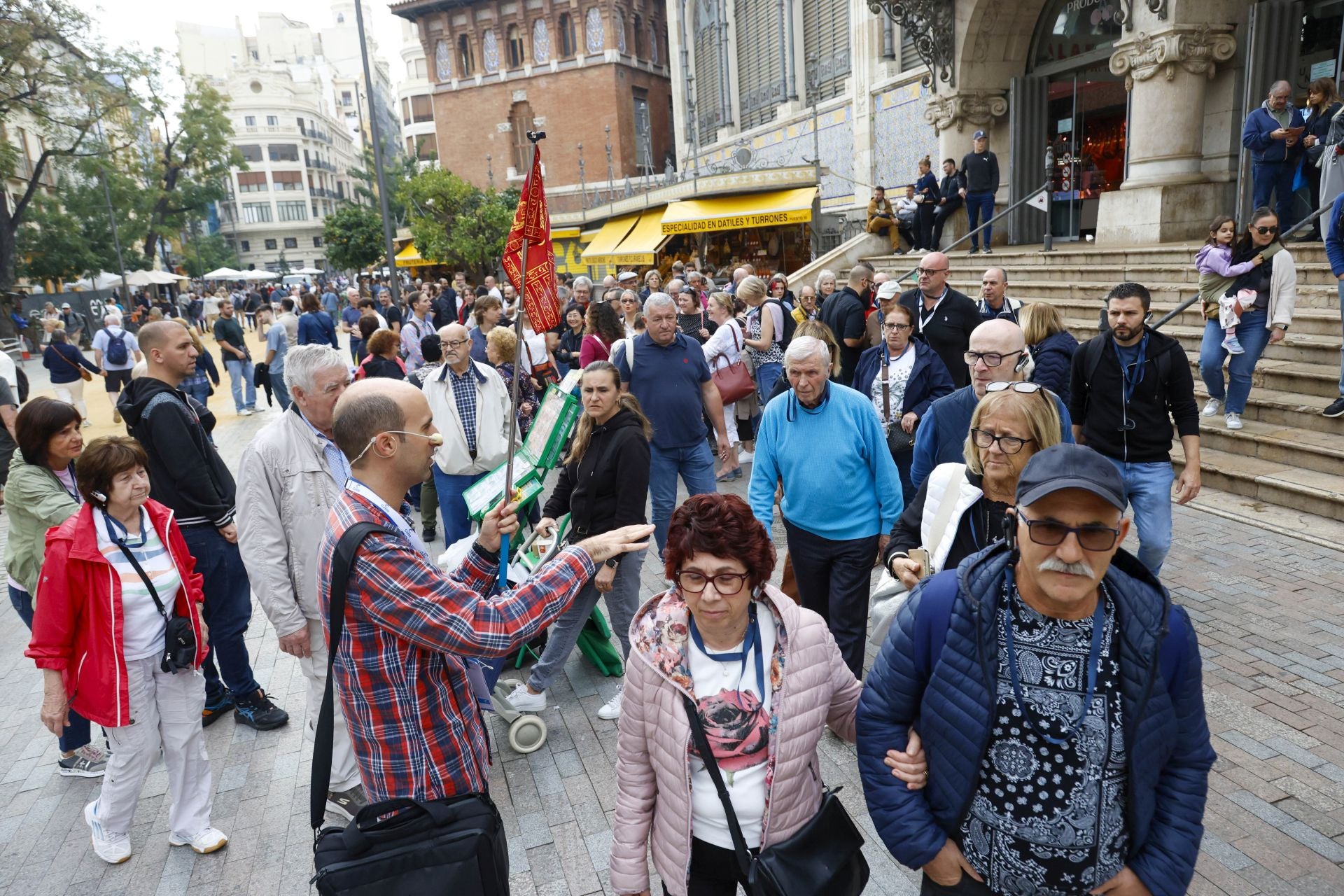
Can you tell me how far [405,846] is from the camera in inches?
77.1

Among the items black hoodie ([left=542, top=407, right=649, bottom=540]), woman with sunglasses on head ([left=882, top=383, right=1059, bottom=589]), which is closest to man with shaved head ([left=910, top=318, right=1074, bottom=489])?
woman with sunglasses on head ([left=882, top=383, right=1059, bottom=589])

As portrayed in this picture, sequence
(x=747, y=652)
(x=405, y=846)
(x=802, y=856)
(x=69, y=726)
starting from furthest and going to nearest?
(x=69, y=726), (x=747, y=652), (x=802, y=856), (x=405, y=846)

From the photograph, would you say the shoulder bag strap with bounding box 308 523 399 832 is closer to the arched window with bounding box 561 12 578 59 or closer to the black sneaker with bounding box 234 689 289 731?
the black sneaker with bounding box 234 689 289 731

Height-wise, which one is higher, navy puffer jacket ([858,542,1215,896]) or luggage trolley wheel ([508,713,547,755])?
navy puffer jacket ([858,542,1215,896])

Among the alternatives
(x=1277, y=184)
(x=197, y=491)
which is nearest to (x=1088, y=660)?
(x=197, y=491)

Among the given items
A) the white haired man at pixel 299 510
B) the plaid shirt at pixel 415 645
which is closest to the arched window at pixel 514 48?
the white haired man at pixel 299 510

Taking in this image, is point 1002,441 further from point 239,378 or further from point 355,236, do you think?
point 355,236

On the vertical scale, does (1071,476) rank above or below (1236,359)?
above

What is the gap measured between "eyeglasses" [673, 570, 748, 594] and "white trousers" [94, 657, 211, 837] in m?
2.62

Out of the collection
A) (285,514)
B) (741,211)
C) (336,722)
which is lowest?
(336,722)

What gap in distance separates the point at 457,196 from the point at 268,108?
68.2 meters

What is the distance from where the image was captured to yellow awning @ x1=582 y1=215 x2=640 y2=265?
29.0 metres

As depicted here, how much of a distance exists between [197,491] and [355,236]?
50.0m

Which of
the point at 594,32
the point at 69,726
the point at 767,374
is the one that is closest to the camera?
the point at 69,726
